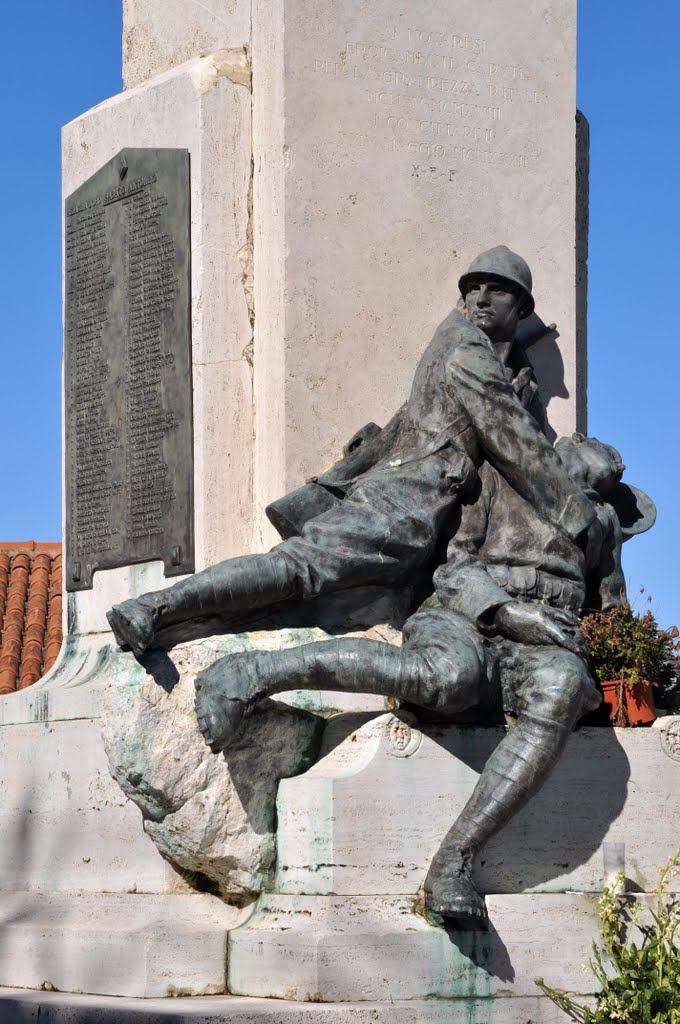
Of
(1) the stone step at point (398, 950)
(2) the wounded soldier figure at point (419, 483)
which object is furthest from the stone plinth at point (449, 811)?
(2) the wounded soldier figure at point (419, 483)

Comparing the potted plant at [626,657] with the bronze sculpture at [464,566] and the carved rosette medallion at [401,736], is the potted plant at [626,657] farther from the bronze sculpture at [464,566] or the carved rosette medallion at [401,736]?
the carved rosette medallion at [401,736]

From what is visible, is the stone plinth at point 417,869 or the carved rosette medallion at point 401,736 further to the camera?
the carved rosette medallion at point 401,736

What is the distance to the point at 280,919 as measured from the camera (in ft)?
24.8

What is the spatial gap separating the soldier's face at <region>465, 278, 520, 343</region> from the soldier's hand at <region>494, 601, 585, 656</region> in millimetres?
1428

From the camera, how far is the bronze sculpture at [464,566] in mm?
7594

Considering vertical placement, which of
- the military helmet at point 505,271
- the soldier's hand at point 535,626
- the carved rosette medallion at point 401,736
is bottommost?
the carved rosette medallion at point 401,736

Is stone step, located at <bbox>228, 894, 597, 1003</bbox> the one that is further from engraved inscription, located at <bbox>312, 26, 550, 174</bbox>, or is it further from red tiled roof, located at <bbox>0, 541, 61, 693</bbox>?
red tiled roof, located at <bbox>0, 541, 61, 693</bbox>

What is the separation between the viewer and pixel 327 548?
8.07 m

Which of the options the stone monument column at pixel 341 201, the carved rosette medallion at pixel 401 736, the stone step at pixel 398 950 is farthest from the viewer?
the stone monument column at pixel 341 201

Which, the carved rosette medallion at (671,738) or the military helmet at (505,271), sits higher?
the military helmet at (505,271)

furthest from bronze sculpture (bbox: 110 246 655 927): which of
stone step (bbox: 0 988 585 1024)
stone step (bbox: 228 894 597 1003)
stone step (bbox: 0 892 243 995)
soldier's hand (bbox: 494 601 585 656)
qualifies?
stone step (bbox: 0 892 243 995)

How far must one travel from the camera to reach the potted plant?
8.22 m

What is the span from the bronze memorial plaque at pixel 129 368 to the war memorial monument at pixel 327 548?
0.02 m

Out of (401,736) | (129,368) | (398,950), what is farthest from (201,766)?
(129,368)
